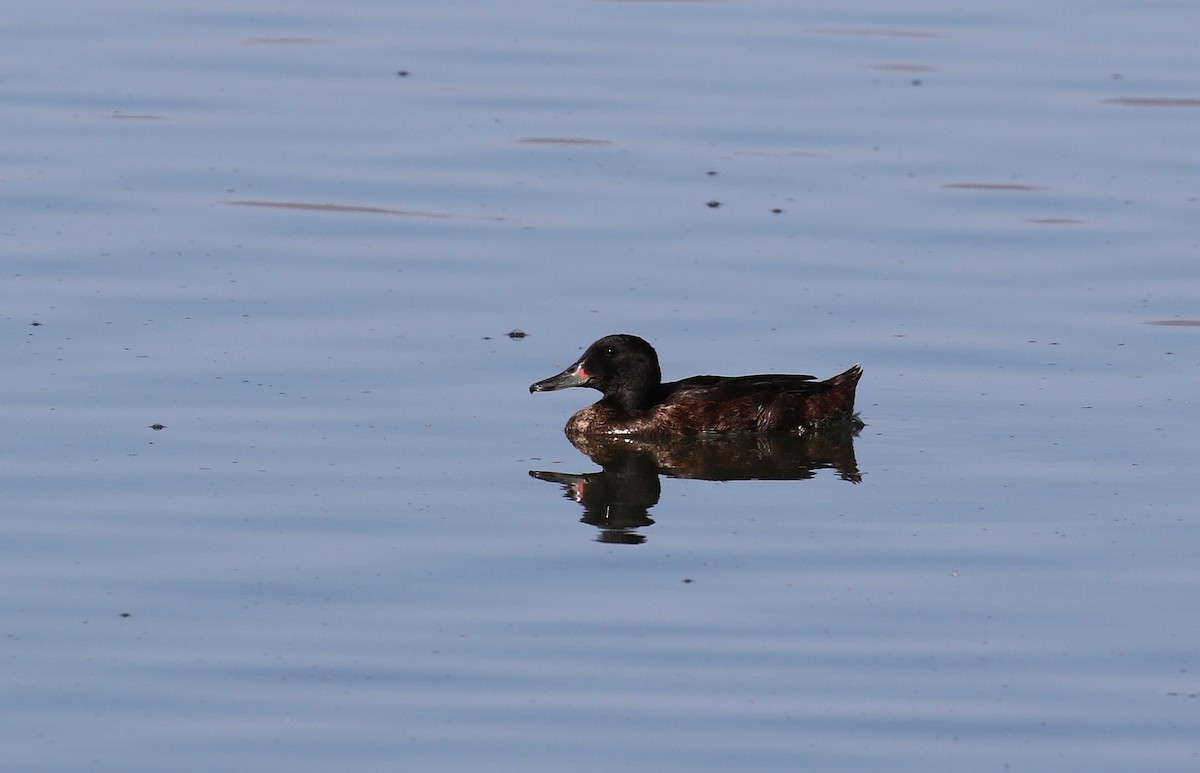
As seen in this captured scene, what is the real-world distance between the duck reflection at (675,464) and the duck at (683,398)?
0.06 metres

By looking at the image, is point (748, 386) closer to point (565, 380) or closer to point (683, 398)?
point (683, 398)

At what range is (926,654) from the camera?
26.3 ft

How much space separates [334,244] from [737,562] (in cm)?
661

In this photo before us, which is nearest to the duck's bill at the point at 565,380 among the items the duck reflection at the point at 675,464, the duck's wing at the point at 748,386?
the duck reflection at the point at 675,464

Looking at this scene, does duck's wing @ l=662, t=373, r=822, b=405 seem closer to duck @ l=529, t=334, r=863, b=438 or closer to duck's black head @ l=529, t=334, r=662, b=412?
duck @ l=529, t=334, r=863, b=438

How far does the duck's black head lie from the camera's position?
12.3m

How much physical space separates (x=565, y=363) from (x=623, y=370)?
547 mm

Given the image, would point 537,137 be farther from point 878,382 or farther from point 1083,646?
point 1083,646

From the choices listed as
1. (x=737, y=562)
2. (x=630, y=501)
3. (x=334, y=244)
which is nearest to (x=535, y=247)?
(x=334, y=244)

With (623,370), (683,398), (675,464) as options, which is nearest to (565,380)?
(623,370)

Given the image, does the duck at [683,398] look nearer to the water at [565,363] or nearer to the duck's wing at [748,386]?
the duck's wing at [748,386]

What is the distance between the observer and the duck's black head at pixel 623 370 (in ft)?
40.4

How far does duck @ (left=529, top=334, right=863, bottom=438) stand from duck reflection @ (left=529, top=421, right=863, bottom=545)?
0.21 feet

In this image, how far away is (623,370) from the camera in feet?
40.5
